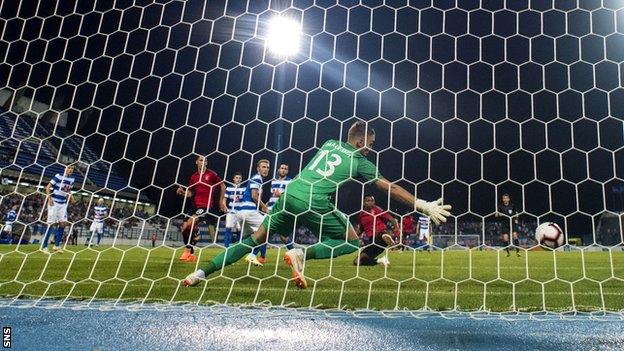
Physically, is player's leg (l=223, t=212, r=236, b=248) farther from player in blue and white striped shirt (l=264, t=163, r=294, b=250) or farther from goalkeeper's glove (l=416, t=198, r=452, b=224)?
goalkeeper's glove (l=416, t=198, r=452, b=224)

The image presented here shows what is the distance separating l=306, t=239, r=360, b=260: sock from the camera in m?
2.99

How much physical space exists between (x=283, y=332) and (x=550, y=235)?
370 centimetres

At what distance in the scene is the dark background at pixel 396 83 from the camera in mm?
5375

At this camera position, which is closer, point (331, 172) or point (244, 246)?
point (244, 246)

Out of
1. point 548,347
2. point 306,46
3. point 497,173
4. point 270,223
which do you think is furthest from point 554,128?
point 548,347

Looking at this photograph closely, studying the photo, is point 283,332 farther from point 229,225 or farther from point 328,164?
point 229,225

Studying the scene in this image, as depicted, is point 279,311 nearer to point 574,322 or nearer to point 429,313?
point 429,313

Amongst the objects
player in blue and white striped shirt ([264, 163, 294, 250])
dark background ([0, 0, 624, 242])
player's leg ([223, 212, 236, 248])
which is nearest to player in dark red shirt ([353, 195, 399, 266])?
dark background ([0, 0, 624, 242])

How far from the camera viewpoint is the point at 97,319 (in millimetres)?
1498

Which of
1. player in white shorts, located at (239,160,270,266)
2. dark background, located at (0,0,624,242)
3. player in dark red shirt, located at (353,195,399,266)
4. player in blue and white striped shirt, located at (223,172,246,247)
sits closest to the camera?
player in dark red shirt, located at (353,195,399,266)

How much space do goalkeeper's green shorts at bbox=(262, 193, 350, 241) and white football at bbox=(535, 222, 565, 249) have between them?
6.97 ft

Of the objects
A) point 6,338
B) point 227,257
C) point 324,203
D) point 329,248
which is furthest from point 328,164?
point 6,338

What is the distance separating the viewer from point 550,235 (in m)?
4.27

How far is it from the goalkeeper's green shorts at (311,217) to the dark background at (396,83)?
1615 mm
